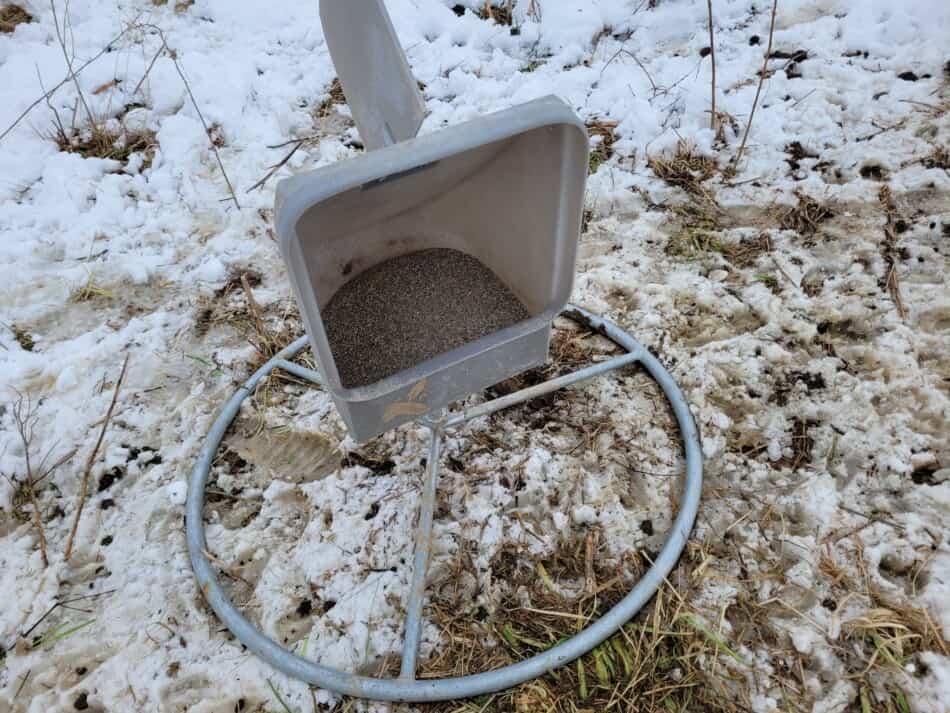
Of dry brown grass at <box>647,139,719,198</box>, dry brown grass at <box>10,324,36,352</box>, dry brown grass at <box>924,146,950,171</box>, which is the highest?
dry brown grass at <box>10,324,36,352</box>

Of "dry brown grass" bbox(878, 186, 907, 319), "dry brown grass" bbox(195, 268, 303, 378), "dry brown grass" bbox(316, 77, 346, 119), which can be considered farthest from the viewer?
"dry brown grass" bbox(316, 77, 346, 119)

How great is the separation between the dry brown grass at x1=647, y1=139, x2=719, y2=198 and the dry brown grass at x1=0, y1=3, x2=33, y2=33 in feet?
9.30

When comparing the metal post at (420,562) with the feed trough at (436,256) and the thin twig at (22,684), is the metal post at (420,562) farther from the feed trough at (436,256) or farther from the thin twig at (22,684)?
the thin twig at (22,684)

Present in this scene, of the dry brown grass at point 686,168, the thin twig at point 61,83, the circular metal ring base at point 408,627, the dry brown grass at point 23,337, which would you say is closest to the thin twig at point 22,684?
the circular metal ring base at point 408,627

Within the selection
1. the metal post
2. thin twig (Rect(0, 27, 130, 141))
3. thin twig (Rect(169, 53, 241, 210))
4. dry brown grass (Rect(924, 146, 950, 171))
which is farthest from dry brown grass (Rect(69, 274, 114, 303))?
dry brown grass (Rect(924, 146, 950, 171))

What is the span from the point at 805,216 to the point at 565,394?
3.18ft

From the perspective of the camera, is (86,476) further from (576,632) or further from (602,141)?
(602,141)

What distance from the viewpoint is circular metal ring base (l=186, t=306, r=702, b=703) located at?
1193mm

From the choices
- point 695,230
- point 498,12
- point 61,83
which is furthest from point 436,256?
point 61,83

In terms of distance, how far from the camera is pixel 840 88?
2271 millimetres

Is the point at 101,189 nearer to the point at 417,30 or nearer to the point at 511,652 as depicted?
the point at 417,30

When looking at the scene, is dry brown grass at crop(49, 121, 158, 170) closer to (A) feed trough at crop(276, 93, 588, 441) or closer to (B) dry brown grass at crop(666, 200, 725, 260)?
(A) feed trough at crop(276, 93, 588, 441)

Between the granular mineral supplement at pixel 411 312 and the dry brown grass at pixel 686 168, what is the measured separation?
1.02 metres

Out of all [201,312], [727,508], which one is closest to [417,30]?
[201,312]
